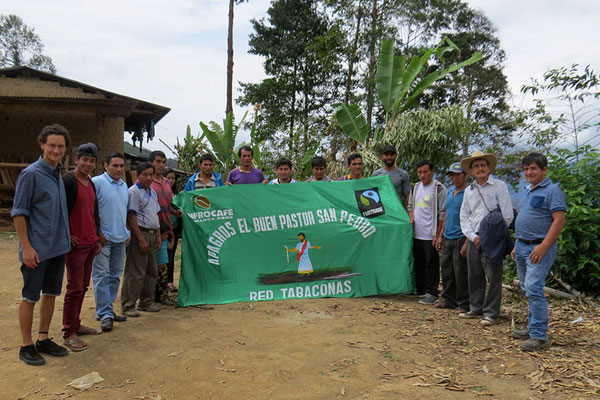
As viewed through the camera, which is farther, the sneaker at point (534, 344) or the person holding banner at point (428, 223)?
the person holding banner at point (428, 223)

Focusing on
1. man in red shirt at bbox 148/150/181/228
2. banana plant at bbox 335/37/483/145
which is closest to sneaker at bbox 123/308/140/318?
man in red shirt at bbox 148/150/181/228

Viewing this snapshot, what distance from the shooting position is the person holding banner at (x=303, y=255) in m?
5.48

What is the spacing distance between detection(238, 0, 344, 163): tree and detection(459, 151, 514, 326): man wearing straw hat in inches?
687

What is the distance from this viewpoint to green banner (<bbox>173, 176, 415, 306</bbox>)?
17.4ft

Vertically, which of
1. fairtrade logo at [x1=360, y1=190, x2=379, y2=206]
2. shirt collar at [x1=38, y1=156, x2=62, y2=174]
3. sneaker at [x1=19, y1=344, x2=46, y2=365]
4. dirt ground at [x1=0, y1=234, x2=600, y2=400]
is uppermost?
shirt collar at [x1=38, y1=156, x2=62, y2=174]

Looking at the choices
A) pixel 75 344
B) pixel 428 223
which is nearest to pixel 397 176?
pixel 428 223

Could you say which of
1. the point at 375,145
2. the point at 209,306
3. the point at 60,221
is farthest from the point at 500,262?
the point at 375,145

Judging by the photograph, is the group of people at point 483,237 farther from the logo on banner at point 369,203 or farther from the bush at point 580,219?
the bush at point 580,219

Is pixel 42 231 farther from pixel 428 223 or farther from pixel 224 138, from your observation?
pixel 224 138

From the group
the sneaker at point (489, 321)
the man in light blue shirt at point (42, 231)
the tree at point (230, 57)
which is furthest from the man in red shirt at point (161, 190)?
the tree at point (230, 57)

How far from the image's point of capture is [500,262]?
449cm

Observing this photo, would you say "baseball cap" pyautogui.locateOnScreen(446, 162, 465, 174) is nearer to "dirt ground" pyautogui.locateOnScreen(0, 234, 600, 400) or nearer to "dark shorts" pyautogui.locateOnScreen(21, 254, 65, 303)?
"dirt ground" pyautogui.locateOnScreen(0, 234, 600, 400)

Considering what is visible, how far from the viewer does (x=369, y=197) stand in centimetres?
571

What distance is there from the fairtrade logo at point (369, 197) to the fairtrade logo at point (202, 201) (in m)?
1.91
